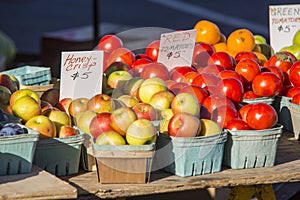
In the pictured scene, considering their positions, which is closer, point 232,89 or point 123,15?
point 232,89

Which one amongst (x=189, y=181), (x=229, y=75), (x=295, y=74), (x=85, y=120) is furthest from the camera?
(x=295, y=74)

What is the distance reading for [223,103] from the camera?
2.30m

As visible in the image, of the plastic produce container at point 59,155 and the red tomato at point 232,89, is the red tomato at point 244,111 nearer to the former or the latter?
the red tomato at point 232,89

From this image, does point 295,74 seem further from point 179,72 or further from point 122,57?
point 122,57

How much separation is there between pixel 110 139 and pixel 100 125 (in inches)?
3.4

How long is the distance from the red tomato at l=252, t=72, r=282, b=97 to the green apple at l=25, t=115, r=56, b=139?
839 millimetres

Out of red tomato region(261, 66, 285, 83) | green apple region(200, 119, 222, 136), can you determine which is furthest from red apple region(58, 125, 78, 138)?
red tomato region(261, 66, 285, 83)

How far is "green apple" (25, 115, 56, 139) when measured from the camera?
2072 millimetres

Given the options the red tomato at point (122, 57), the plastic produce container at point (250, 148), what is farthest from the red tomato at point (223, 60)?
the plastic produce container at point (250, 148)

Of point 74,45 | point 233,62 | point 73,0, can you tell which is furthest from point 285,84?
point 73,0

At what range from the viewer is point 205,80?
8.13 ft

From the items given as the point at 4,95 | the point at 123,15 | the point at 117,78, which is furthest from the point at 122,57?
the point at 123,15

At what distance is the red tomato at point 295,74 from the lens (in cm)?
265

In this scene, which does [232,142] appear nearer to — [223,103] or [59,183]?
[223,103]
